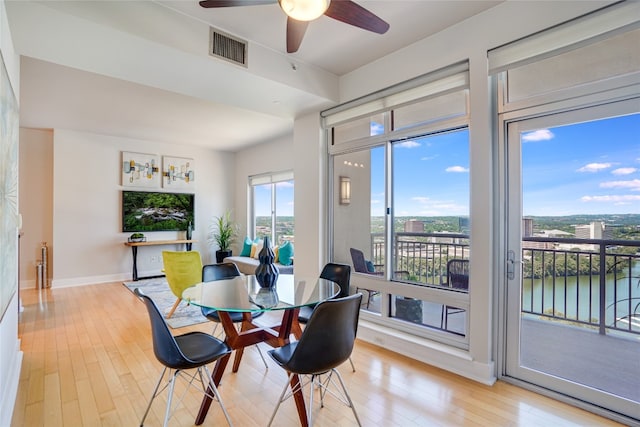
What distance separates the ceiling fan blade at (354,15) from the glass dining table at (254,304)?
179cm

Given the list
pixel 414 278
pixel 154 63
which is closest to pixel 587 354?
pixel 414 278

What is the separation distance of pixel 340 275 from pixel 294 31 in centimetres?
196

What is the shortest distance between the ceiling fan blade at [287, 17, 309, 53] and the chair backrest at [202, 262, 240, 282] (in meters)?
1.98

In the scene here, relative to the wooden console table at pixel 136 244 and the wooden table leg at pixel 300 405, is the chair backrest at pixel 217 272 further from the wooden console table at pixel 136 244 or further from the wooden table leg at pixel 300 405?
the wooden console table at pixel 136 244

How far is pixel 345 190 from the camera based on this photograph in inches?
152

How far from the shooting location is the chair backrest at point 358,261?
364 cm

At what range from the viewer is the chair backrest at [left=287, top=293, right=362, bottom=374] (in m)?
1.68

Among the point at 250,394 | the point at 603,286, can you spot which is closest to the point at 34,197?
the point at 250,394

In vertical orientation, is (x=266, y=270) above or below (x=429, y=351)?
above

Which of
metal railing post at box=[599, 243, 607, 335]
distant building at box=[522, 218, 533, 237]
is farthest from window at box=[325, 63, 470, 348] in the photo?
metal railing post at box=[599, 243, 607, 335]

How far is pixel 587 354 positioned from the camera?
88.2 inches

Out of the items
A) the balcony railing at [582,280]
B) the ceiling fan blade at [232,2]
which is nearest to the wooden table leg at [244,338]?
the balcony railing at [582,280]

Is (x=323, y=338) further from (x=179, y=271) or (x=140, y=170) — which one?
(x=140, y=170)

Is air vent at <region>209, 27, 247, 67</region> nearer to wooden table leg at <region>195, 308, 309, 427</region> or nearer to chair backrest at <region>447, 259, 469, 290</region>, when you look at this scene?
wooden table leg at <region>195, 308, 309, 427</region>
